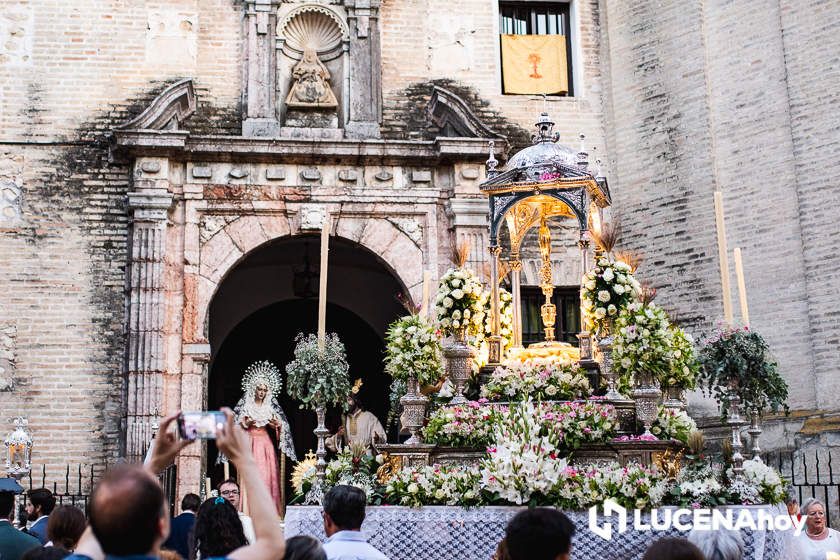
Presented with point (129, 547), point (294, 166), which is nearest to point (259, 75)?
point (294, 166)

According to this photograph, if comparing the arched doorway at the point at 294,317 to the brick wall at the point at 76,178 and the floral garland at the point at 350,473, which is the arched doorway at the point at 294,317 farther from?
the floral garland at the point at 350,473

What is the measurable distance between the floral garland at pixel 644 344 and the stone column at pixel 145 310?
6.26 metres

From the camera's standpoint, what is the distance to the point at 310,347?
1006cm

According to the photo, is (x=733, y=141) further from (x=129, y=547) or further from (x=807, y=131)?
(x=129, y=547)

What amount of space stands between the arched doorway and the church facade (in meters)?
2.76

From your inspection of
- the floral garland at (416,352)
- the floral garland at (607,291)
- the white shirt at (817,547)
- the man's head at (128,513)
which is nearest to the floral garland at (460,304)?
the floral garland at (416,352)

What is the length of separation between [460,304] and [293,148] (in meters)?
4.76

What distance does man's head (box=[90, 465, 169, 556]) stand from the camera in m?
2.94

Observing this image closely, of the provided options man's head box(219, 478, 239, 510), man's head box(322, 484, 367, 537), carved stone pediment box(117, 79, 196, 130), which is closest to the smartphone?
man's head box(322, 484, 367, 537)

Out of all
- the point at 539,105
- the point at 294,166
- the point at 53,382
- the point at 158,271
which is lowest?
the point at 53,382

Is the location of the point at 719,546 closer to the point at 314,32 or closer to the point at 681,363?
the point at 681,363

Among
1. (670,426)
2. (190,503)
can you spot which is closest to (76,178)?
(190,503)

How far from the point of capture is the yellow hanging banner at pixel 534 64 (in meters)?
15.6

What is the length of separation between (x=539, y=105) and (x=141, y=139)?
17.9ft
